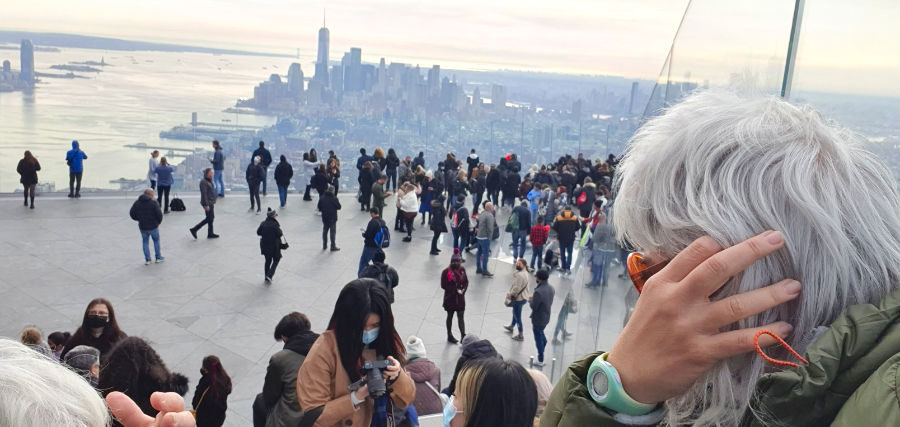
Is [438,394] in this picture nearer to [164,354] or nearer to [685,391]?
[685,391]

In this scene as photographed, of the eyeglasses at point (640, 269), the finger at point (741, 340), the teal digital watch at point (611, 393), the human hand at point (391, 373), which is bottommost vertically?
the human hand at point (391, 373)

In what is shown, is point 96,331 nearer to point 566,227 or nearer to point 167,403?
point 167,403

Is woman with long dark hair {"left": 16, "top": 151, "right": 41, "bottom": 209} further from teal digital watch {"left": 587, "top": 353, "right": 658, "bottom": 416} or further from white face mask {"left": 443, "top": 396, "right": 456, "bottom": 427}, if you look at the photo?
teal digital watch {"left": 587, "top": 353, "right": 658, "bottom": 416}

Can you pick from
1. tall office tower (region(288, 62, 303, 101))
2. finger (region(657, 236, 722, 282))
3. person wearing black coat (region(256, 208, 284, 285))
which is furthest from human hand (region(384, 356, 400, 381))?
tall office tower (region(288, 62, 303, 101))

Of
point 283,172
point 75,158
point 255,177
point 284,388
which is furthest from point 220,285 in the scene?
point 284,388

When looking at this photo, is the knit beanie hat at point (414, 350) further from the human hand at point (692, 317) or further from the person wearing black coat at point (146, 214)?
the person wearing black coat at point (146, 214)

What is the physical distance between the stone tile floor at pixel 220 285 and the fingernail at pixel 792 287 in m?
4.36

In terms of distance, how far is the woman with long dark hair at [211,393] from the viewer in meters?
5.46

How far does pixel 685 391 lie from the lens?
1.22 m

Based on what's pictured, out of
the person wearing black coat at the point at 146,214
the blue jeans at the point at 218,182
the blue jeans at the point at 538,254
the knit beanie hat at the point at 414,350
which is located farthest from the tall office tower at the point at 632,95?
the blue jeans at the point at 218,182

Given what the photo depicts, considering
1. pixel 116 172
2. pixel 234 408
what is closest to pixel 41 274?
pixel 234 408

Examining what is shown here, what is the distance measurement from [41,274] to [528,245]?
9.68 meters

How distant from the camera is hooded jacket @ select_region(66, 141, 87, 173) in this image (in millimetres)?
16406

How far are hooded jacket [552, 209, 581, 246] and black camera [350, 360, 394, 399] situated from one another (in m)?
9.79
